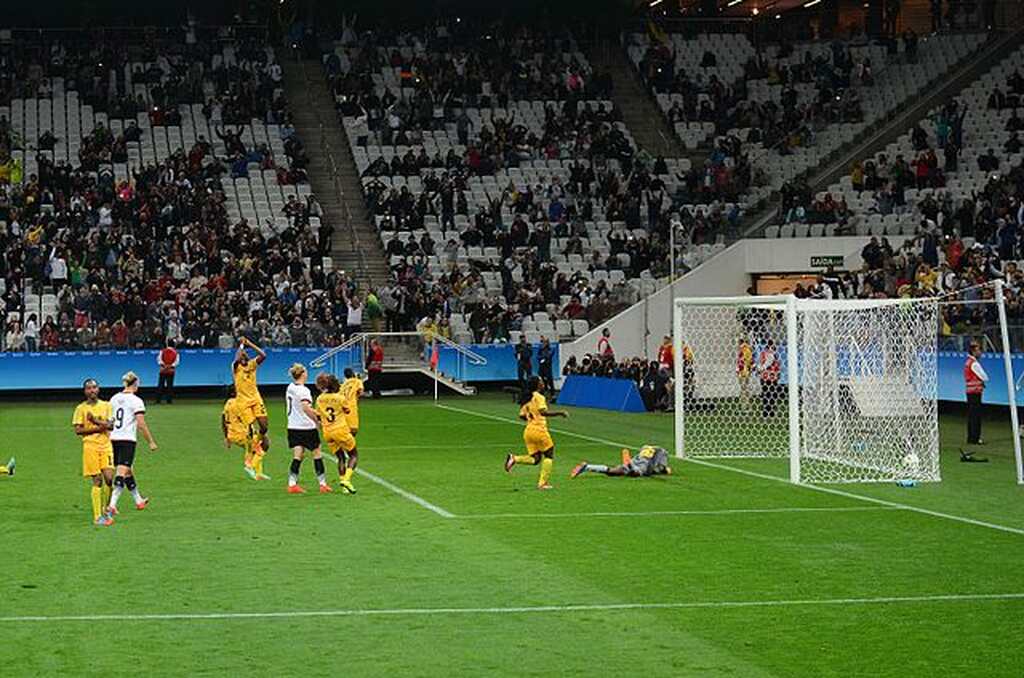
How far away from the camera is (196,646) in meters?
12.4

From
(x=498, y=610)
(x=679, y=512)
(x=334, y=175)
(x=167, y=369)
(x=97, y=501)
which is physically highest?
(x=334, y=175)

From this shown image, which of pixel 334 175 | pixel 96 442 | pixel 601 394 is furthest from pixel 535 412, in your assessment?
pixel 334 175

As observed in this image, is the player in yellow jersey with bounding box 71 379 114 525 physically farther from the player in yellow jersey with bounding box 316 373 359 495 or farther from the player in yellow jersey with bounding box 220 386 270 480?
the player in yellow jersey with bounding box 220 386 270 480

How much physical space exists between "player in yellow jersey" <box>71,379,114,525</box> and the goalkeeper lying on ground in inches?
280

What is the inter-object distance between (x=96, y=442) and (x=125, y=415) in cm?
43

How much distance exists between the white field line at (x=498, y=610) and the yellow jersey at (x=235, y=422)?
11.6 m

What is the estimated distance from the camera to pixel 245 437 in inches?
987

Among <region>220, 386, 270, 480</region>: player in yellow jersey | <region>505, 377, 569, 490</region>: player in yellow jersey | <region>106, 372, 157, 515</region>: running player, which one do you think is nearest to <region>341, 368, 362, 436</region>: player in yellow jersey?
<region>220, 386, 270, 480</region>: player in yellow jersey

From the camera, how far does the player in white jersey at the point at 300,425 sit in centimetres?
2241

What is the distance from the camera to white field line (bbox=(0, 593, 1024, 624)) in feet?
44.4

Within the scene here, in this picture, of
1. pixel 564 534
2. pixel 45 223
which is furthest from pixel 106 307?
pixel 564 534

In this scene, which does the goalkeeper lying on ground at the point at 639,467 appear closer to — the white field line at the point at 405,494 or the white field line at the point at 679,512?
the white field line at the point at 405,494

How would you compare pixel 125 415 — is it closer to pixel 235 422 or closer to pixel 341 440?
pixel 341 440

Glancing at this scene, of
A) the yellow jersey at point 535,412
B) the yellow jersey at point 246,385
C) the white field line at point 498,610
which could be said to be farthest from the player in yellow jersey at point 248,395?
the white field line at point 498,610
